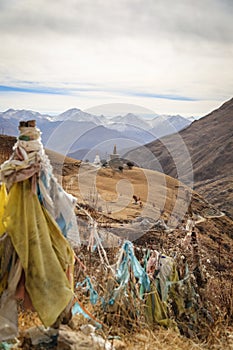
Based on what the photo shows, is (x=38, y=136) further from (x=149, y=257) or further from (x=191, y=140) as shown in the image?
(x=191, y=140)

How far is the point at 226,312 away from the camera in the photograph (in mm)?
4164

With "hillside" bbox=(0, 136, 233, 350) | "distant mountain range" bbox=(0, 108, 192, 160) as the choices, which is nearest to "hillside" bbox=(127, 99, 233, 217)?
"hillside" bbox=(0, 136, 233, 350)

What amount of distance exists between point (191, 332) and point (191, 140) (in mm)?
58823

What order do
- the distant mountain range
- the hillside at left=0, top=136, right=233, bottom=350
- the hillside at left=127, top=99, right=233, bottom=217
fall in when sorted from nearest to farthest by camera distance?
the hillside at left=0, top=136, right=233, bottom=350, the distant mountain range, the hillside at left=127, top=99, right=233, bottom=217

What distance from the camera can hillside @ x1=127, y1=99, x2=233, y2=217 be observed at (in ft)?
120

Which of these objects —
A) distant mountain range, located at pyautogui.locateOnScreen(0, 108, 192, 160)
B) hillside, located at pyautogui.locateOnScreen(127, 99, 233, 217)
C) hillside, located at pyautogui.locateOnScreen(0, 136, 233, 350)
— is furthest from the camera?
hillside, located at pyautogui.locateOnScreen(127, 99, 233, 217)

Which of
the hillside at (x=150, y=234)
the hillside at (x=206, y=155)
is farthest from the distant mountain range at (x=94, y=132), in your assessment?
the hillside at (x=206, y=155)

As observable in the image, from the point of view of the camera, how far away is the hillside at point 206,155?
36547 millimetres

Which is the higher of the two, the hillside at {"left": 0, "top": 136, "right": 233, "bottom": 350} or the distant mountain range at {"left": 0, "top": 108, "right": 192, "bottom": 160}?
the distant mountain range at {"left": 0, "top": 108, "right": 192, "bottom": 160}

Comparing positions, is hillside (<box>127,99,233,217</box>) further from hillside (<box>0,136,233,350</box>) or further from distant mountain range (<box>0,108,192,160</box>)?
distant mountain range (<box>0,108,192,160</box>)

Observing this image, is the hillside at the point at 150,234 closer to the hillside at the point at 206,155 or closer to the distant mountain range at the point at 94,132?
the distant mountain range at the point at 94,132

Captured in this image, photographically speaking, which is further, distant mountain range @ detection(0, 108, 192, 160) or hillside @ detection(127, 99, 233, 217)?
hillside @ detection(127, 99, 233, 217)

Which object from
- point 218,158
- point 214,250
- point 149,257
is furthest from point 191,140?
point 149,257

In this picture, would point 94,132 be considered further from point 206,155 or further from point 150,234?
point 206,155
